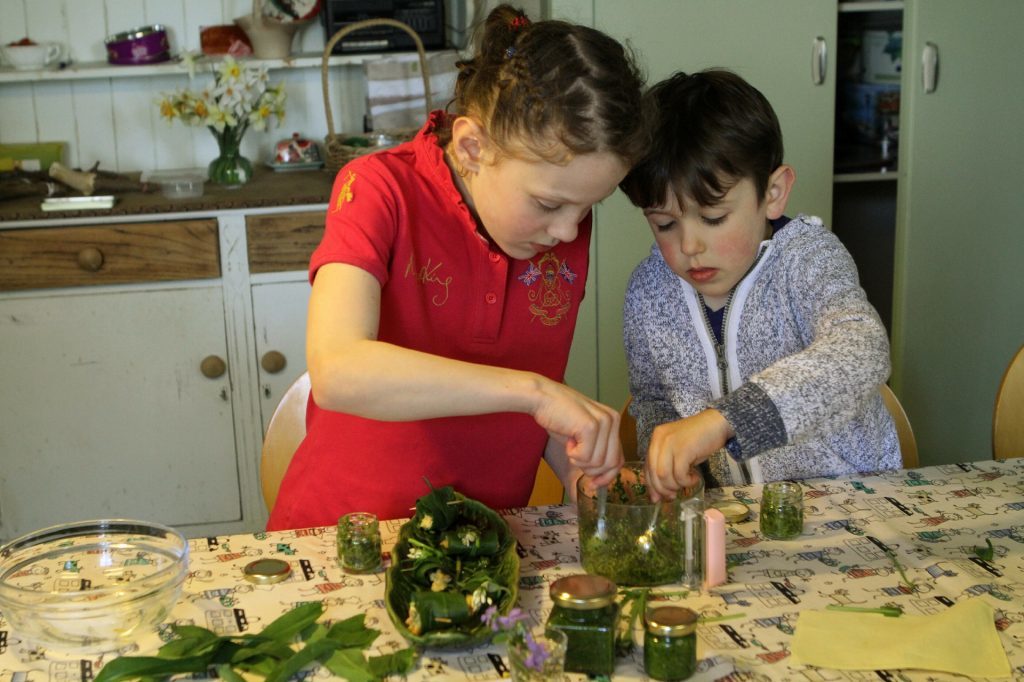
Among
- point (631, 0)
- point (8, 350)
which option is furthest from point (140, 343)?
point (631, 0)

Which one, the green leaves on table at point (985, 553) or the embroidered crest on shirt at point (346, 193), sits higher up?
the embroidered crest on shirt at point (346, 193)

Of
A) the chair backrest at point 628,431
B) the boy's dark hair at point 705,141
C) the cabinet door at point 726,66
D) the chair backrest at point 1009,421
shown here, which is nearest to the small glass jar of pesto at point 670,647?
the boy's dark hair at point 705,141

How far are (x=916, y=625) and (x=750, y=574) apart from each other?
0.17m

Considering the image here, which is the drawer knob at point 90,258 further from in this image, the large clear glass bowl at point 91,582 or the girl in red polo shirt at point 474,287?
the large clear glass bowl at point 91,582

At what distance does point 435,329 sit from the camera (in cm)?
136

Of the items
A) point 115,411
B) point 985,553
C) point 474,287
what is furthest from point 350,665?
point 115,411

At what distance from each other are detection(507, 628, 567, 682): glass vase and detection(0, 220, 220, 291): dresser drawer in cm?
181

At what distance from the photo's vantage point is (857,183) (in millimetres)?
3121

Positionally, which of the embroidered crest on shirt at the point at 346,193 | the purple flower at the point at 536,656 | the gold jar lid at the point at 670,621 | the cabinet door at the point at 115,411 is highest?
the embroidered crest on shirt at the point at 346,193

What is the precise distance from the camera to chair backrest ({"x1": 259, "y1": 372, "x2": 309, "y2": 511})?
5.34 ft

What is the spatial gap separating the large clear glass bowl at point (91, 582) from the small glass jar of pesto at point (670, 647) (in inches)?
17.1

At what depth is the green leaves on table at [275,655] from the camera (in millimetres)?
941

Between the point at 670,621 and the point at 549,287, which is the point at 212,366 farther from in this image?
the point at 670,621

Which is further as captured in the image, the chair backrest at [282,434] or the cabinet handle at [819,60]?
the cabinet handle at [819,60]
